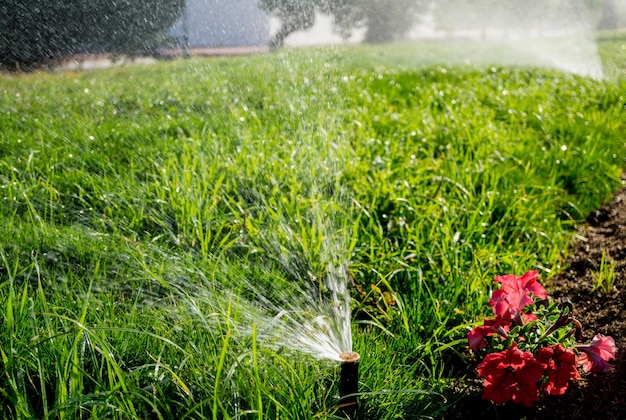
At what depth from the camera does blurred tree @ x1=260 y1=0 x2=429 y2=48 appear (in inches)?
196

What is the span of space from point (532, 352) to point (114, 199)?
1.87m

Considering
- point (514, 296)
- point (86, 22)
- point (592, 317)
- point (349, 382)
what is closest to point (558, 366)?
point (514, 296)

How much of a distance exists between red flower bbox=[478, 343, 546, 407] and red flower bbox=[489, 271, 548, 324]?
0.15m

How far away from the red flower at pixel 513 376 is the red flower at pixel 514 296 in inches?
5.7

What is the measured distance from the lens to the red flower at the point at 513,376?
65.7 inches

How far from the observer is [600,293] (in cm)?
246

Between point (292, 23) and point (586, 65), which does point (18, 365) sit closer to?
point (292, 23)

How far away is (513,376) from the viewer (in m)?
1.69

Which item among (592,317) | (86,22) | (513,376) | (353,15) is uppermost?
(86,22)

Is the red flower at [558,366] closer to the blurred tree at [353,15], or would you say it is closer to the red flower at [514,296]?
the red flower at [514,296]

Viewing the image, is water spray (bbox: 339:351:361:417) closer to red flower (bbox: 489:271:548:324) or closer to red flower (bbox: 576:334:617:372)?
red flower (bbox: 489:271:548:324)

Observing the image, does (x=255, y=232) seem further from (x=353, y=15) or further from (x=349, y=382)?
→ (x=353, y=15)

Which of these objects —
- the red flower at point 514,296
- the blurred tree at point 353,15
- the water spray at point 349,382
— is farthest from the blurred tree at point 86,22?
the water spray at point 349,382

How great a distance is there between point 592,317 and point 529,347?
643mm
